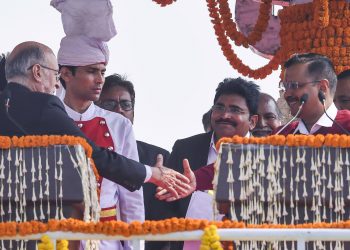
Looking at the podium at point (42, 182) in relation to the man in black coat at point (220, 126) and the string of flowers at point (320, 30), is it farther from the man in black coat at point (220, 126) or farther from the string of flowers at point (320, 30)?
the string of flowers at point (320, 30)

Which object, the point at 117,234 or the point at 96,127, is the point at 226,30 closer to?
the point at 96,127

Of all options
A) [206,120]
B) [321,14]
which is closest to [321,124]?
[321,14]

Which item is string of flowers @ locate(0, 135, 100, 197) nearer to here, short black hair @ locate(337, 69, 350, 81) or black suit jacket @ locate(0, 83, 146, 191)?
black suit jacket @ locate(0, 83, 146, 191)

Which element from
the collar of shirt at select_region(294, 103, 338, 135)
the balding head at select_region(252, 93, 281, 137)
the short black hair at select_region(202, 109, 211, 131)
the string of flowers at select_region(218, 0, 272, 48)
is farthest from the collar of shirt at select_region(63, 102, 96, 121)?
the string of flowers at select_region(218, 0, 272, 48)

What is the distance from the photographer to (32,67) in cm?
570

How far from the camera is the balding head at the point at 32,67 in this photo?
5.68 metres

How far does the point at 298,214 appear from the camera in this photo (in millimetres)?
4742

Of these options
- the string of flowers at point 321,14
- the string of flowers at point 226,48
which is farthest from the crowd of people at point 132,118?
the string of flowers at point 226,48

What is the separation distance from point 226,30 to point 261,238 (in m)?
4.64

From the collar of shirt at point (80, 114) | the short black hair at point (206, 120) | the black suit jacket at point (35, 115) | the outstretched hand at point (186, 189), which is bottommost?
the outstretched hand at point (186, 189)

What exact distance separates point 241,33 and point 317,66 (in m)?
2.60

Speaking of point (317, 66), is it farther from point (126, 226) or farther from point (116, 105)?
point (126, 226)

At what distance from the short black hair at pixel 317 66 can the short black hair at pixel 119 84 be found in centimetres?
164

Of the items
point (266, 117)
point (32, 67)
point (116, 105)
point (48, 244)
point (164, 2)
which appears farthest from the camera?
point (164, 2)
